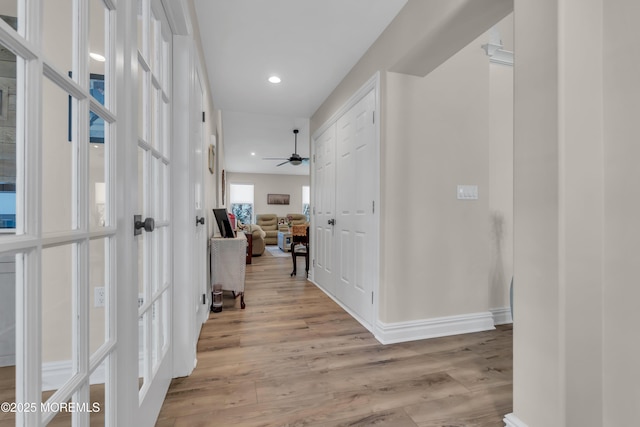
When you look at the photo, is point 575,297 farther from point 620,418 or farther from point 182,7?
point 182,7

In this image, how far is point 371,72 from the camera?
2.35m

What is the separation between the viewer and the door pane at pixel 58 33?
55 centimetres

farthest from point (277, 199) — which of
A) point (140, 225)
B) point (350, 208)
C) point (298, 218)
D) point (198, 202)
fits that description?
point (140, 225)

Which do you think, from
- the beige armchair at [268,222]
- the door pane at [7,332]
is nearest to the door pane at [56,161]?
the door pane at [7,332]

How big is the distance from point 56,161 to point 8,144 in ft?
0.44

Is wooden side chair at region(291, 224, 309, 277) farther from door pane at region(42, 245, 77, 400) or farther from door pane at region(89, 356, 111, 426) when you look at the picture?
door pane at region(42, 245, 77, 400)

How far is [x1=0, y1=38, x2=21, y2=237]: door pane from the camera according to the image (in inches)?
17.7

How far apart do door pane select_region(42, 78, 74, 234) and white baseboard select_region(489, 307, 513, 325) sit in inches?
115

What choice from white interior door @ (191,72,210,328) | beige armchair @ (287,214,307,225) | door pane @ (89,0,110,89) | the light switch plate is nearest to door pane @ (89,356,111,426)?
door pane @ (89,0,110,89)

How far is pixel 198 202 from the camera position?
6.66 feet

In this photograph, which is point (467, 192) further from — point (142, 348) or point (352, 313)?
point (142, 348)

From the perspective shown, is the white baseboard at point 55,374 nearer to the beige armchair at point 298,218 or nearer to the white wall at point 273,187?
the beige armchair at point 298,218

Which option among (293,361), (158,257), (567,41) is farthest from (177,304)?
(567,41)

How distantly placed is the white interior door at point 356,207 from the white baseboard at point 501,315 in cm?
113
